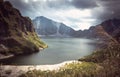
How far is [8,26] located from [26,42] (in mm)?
19883

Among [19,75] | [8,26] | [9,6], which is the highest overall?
[9,6]

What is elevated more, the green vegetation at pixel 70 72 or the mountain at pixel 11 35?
the mountain at pixel 11 35

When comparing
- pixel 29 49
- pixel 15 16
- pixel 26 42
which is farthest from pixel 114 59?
pixel 15 16

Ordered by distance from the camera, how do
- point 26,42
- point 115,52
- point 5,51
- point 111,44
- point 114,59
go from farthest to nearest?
point 26,42 < point 5,51 < point 115,52 < point 114,59 < point 111,44

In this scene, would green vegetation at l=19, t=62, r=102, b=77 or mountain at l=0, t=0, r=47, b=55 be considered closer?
green vegetation at l=19, t=62, r=102, b=77

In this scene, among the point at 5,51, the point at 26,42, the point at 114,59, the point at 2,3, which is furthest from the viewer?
the point at 2,3

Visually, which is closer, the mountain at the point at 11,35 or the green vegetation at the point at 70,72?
the green vegetation at the point at 70,72

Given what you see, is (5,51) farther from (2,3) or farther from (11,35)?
(2,3)

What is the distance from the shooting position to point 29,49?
6235 inches

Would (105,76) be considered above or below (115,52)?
below

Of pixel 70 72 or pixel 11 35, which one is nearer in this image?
pixel 70 72

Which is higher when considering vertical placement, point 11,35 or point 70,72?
point 11,35

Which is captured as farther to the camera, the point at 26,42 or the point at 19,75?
the point at 26,42

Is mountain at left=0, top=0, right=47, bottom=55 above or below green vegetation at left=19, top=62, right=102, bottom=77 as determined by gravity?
above
